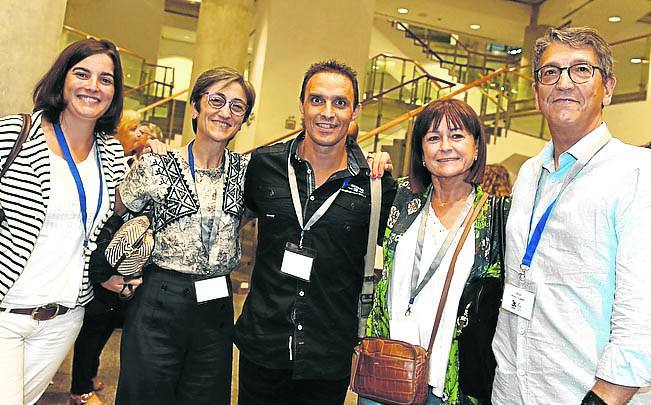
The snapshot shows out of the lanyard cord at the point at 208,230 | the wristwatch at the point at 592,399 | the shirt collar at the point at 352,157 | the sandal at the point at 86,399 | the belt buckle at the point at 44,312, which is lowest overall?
the sandal at the point at 86,399

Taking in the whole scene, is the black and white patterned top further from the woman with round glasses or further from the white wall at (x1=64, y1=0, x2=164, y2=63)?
the white wall at (x1=64, y1=0, x2=164, y2=63)

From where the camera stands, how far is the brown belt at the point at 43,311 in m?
1.98

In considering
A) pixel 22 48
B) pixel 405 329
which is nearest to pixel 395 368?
pixel 405 329

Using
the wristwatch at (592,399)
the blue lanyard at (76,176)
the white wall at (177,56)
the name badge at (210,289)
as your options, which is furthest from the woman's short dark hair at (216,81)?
the white wall at (177,56)

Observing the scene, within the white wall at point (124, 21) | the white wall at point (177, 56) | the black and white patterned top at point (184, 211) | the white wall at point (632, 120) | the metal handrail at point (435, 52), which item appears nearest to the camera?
the black and white patterned top at point (184, 211)

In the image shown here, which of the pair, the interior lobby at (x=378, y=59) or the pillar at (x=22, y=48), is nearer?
the pillar at (x=22, y=48)

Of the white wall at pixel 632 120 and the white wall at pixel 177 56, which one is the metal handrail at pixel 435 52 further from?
the white wall at pixel 177 56

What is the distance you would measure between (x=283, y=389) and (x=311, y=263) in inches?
21.3

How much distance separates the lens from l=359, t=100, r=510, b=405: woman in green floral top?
1854 mm

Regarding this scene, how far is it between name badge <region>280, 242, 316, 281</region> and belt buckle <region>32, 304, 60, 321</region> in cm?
86

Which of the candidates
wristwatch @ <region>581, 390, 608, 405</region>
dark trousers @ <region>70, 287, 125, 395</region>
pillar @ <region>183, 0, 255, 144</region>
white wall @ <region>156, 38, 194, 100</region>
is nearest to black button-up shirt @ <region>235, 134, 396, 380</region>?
wristwatch @ <region>581, 390, 608, 405</region>

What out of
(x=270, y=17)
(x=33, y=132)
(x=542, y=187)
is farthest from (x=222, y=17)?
(x=542, y=187)

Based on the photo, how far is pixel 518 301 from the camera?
5.49 ft

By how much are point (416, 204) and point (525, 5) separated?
1401 cm
